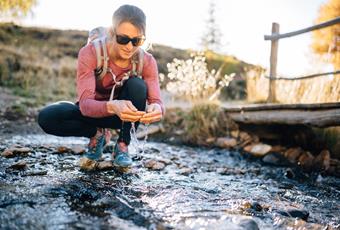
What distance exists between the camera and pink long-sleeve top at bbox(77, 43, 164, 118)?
7.45 feet

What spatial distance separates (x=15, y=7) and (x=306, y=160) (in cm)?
719

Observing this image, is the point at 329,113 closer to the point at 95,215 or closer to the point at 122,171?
the point at 122,171

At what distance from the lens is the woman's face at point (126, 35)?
2.24m

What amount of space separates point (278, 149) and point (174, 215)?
2.82 meters

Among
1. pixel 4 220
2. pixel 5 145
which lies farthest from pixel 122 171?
pixel 5 145

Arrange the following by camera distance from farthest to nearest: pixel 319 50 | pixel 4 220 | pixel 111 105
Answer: pixel 319 50
pixel 111 105
pixel 4 220

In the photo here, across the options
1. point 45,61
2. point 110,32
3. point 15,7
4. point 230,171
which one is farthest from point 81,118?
point 45,61

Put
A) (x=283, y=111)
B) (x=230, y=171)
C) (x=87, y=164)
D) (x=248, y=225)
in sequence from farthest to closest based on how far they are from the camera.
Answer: (x=283, y=111)
(x=230, y=171)
(x=87, y=164)
(x=248, y=225)

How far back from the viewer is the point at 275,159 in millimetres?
3850

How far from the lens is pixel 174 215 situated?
166 centimetres

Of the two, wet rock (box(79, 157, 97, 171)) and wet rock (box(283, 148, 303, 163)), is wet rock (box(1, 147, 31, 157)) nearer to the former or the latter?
wet rock (box(79, 157, 97, 171))

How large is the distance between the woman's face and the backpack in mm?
97

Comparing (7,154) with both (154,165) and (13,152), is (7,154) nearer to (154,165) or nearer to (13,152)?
(13,152)

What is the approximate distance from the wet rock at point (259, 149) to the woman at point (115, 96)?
1984 millimetres
